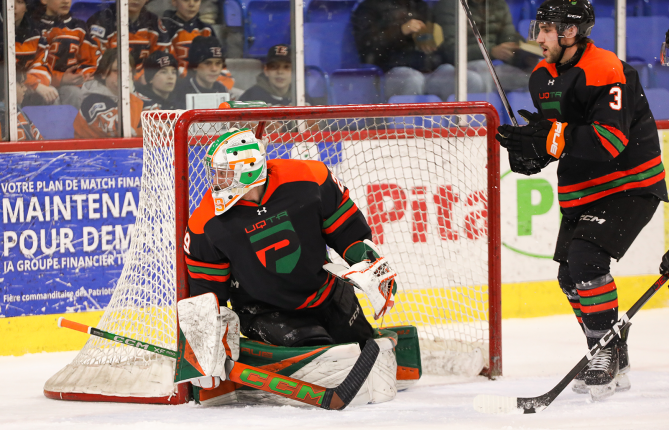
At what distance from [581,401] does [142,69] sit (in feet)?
9.04

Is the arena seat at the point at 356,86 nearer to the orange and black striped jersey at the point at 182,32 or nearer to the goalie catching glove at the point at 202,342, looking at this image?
the orange and black striped jersey at the point at 182,32

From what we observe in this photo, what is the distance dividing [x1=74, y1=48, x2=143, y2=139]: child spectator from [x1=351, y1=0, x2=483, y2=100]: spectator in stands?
1.37 meters

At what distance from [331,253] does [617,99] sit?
172cm

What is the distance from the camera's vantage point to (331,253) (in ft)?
12.5

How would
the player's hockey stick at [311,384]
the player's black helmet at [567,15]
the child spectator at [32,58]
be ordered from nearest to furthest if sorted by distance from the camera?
1. the player's hockey stick at [311,384]
2. the player's black helmet at [567,15]
3. the child spectator at [32,58]

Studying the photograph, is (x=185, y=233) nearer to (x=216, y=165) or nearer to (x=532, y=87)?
(x=216, y=165)

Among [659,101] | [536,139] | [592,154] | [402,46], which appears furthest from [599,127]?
[659,101]

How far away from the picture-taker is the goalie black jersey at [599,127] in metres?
2.44

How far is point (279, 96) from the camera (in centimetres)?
435

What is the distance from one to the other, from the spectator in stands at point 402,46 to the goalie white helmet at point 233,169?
2154 mm

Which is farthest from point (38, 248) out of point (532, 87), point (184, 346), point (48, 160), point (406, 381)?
point (532, 87)

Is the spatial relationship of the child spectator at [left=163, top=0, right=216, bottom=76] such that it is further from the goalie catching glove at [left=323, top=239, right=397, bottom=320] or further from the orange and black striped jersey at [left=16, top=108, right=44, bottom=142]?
the goalie catching glove at [left=323, top=239, right=397, bottom=320]

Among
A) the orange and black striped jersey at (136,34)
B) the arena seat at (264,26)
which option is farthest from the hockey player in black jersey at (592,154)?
the orange and black striped jersey at (136,34)

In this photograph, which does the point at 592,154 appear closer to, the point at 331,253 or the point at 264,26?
the point at 331,253
